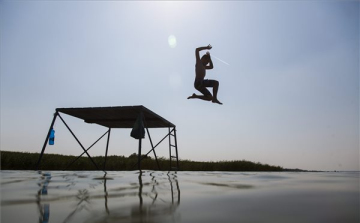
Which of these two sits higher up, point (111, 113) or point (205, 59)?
point (205, 59)

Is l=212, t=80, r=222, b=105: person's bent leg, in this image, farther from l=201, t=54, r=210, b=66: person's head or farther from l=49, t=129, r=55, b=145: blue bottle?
l=49, t=129, r=55, b=145: blue bottle

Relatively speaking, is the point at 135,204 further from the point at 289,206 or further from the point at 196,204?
the point at 289,206

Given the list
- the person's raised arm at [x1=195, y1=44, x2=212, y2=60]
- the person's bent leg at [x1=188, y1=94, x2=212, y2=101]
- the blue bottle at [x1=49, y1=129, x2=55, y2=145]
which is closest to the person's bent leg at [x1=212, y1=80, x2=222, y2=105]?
the person's bent leg at [x1=188, y1=94, x2=212, y2=101]

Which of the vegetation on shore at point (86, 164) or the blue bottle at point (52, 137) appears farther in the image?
the vegetation on shore at point (86, 164)

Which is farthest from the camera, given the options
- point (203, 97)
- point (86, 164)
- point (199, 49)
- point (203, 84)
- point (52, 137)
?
point (86, 164)

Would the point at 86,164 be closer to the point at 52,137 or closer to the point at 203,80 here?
the point at 52,137

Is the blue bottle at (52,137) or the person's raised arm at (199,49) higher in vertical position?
the person's raised arm at (199,49)

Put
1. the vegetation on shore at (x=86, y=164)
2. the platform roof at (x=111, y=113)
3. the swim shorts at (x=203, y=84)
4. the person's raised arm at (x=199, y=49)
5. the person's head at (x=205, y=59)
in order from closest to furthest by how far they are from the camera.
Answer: the person's raised arm at (x=199, y=49) → the swim shorts at (x=203, y=84) → the person's head at (x=205, y=59) → the platform roof at (x=111, y=113) → the vegetation on shore at (x=86, y=164)

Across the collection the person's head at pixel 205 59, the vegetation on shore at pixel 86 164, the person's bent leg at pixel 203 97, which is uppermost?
the person's head at pixel 205 59

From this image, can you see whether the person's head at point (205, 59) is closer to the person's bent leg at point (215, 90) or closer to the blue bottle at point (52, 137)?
the person's bent leg at point (215, 90)

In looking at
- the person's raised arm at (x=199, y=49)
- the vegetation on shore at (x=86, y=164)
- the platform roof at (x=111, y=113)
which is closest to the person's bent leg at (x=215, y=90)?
the person's raised arm at (x=199, y=49)

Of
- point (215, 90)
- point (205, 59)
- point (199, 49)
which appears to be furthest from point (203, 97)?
point (199, 49)

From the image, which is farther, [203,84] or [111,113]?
[111,113]

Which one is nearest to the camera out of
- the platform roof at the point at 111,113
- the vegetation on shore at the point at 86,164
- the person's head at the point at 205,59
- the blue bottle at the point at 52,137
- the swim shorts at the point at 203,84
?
the swim shorts at the point at 203,84
